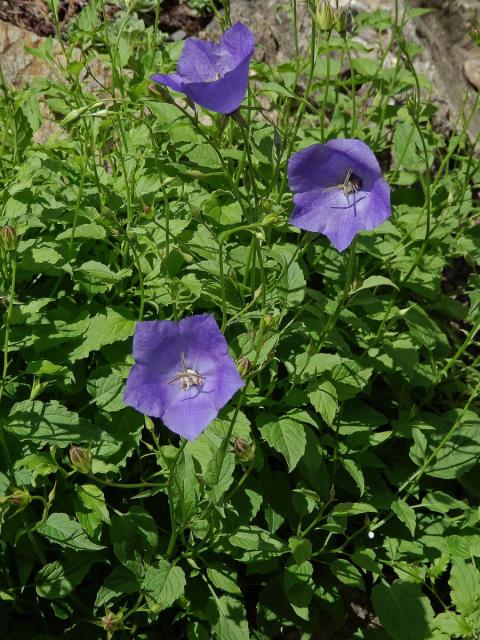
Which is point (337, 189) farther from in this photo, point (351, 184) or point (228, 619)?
point (228, 619)

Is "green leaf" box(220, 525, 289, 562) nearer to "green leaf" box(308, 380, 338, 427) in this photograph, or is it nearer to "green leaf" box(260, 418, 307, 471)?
"green leaf" box(260, 418, 307, 471)

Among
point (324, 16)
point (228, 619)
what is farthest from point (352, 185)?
point (228, 619)

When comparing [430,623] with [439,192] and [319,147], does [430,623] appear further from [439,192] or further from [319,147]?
[439,192]

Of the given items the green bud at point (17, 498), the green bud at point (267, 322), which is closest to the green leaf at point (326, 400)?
the green bud at point (267, 322)

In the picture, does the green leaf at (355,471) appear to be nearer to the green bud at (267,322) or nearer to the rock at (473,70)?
the green bud at (267,322)

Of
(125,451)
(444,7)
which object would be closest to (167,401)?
(125,451)
